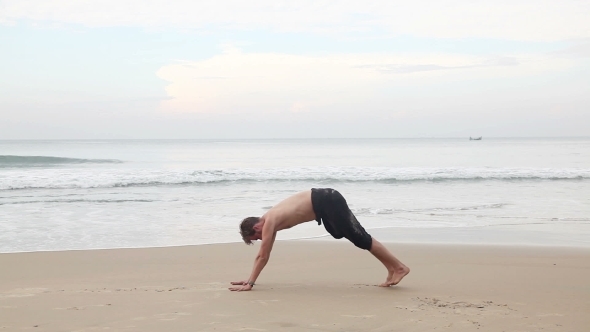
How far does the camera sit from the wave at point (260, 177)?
66.4ft

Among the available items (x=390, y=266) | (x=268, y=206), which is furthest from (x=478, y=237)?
(x=268, y=206)

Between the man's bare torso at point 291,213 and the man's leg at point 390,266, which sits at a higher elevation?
the man's bare torso at point 291,213

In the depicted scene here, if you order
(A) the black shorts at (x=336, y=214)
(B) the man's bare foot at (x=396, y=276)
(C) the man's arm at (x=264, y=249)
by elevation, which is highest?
(A) the black shorts at (x=336, y=214)

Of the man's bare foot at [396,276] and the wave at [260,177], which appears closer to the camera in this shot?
the man's bare foot at [396,276]

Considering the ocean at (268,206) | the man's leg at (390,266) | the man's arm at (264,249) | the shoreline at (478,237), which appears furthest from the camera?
the ocean at (268,206)

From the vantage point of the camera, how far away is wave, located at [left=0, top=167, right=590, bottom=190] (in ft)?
66.4

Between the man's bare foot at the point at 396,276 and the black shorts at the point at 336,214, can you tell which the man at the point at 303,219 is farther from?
the man's bare foot at the point at 396,276

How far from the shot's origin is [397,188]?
1912 cm

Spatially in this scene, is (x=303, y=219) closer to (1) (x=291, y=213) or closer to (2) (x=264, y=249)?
(1) (x=291, y=213)

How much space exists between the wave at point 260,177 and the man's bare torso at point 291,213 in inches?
610

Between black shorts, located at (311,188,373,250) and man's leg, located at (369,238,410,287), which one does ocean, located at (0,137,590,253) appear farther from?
black shorts, located at (311,188,373,250)

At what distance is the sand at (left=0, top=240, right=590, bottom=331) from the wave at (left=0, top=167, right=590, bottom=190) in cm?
1315

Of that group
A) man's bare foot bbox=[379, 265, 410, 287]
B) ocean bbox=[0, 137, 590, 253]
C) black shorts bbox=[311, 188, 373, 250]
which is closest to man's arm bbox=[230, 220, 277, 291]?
black shorts bbox=[311, 188, 373, 250]

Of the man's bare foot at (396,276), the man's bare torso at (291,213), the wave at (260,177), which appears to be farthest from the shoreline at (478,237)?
the wave at (260,177)
